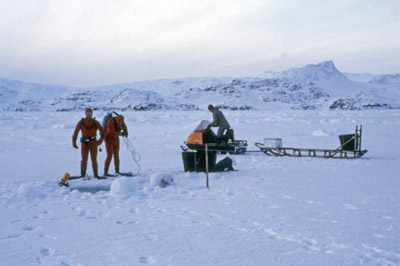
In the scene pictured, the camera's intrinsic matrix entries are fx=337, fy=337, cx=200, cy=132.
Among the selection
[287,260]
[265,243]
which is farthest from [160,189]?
[287,260]

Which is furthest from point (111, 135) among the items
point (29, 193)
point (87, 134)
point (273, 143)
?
point (273, 143)

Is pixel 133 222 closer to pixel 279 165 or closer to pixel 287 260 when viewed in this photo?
pixel 287 260

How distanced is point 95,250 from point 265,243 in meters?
1.88

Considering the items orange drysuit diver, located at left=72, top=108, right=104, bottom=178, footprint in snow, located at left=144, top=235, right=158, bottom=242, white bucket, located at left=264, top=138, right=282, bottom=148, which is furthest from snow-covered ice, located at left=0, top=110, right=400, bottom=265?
white bucket, located at left=264, top=138, right=282, bottom=148

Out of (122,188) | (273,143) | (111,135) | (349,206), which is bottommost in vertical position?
(349,206)

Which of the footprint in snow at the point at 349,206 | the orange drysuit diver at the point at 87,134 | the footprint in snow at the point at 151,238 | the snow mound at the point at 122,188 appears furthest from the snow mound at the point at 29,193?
the footprint in snow at the point at 349,206

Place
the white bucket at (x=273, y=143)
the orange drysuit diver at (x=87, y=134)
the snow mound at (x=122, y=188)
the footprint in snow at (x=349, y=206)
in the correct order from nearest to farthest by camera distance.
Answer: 1. the footprint in snow at (x=349, y=206)
2. the snow mound at (x=122, y=188)
3. the orange drysuit diver at (x=87, y=134)
4. the white bucket at (x=273, y=143)

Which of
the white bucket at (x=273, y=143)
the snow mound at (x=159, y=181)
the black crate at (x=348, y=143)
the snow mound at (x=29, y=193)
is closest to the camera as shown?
the snow mound at (x=29, y=193)

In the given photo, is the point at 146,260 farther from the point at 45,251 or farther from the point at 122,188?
the point at 122,188

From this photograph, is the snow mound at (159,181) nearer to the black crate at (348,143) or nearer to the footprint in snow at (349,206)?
the footprint in snow at (349,206)

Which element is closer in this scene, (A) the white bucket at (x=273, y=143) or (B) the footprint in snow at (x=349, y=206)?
(B) the footprint in snow at (x=349, y=206)

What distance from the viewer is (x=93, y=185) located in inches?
280

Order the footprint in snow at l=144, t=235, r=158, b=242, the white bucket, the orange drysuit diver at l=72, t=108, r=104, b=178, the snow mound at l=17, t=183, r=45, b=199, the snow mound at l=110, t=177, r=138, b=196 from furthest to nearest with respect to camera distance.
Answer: the white bucket, the orange drysuit diver at l=72, t=108, r=104, b=178, the snow mound at l=110, t=177, r=138, b=196, the snow mound at l=17, t=183, r=45, b=199, the footprint in snow at l=144, t=235, r=158, b=242

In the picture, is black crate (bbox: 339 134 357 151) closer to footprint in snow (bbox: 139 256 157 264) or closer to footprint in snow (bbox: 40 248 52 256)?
footprint in snow (bbox: 139 256 157 264)
